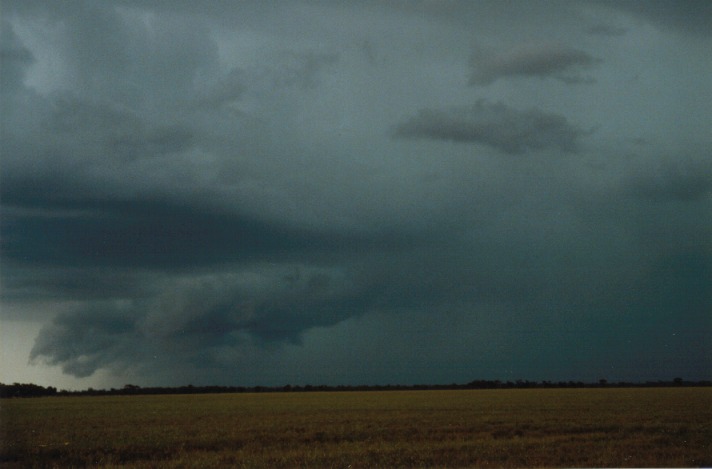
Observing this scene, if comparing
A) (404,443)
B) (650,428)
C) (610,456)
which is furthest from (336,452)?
(650,428)

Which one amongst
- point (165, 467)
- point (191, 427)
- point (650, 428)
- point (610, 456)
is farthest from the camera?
point (191, 427)

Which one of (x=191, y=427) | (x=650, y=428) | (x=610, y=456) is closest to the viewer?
(x=610, y=456)

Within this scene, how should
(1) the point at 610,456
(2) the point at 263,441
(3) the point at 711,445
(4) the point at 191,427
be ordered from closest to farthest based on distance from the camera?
(1) the point at 610,456
(3) the point at 711,445
(2) the point at 263,441
(4) the point at 191,427

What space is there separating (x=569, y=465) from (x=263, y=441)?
10067 mm

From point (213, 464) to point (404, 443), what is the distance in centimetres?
628

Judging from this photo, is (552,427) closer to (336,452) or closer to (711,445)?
(711,445)

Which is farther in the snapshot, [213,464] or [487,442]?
[487,442]

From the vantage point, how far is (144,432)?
27.1 m

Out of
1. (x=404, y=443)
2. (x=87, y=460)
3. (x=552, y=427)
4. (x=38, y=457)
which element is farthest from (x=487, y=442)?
(x=38, y=457)

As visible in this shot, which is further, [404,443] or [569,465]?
[404,443]

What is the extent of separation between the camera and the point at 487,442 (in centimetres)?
2139

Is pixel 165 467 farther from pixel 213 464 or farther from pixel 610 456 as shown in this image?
pixel 610 456

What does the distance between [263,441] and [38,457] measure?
6860mm

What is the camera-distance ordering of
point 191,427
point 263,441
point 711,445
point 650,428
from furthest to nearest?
point 191,427 → point 650,428 → point 263,441 → point 711,445
